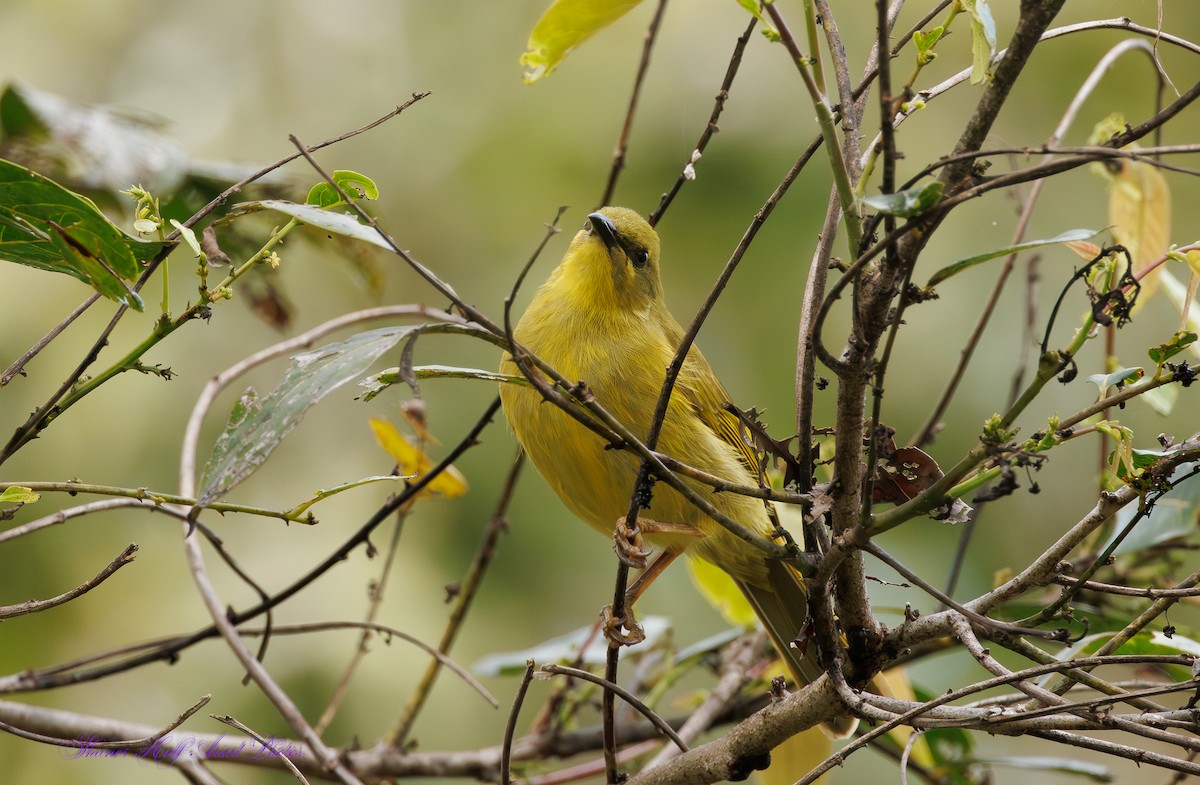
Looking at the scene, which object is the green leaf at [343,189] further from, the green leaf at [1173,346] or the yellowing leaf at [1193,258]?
the yellowing leaf at [1193,258]

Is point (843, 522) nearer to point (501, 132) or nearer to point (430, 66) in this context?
point (501, 132)

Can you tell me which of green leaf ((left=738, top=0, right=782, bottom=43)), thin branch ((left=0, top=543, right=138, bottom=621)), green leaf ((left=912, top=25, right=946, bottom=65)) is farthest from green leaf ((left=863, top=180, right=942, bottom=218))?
thin branch ((left=0, top=543, right=138, bottom=621))

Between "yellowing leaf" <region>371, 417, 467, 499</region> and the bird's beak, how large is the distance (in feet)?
2.99

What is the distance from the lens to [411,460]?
2.77 meters

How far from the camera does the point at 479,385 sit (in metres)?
6.05

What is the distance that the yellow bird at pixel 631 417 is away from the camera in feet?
8.93

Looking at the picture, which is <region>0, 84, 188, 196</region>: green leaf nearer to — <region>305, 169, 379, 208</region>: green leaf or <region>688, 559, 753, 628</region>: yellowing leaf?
<region>305, 169, 379, 208</region>: green leaf

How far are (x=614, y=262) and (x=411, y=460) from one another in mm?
919

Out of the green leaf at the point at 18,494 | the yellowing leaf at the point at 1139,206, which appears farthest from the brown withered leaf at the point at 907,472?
the green leaf at the point at 18,494

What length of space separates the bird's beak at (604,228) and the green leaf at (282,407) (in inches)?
71.5

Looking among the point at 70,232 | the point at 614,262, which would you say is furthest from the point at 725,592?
the point at 70,232

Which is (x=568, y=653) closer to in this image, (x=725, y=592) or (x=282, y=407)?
(x=725, y=592)

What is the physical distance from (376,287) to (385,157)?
330 cm

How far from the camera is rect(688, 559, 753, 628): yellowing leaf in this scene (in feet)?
10.9
